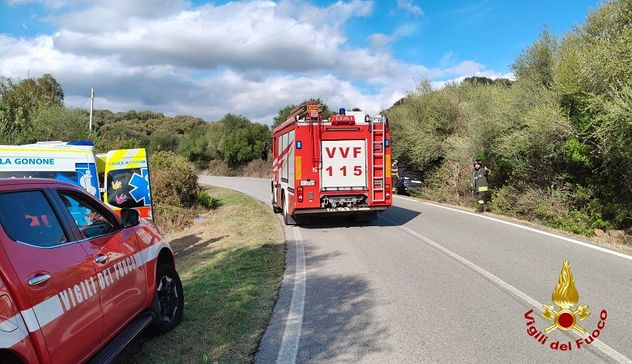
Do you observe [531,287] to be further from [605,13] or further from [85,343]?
[605,13]

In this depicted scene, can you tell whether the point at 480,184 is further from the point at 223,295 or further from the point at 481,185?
the point at 223,295

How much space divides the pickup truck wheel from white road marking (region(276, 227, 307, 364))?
3.99ft

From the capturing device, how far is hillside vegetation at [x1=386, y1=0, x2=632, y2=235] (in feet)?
35.3

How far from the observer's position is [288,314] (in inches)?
230

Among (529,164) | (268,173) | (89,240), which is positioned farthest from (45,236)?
(268,173)

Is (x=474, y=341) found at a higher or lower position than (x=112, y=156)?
lower

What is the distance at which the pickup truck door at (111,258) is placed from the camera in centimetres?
389

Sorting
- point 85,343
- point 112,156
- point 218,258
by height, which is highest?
point 112,156

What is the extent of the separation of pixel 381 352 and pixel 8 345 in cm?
311

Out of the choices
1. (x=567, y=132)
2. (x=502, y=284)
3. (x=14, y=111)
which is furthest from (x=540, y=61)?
(x=14, y=111)

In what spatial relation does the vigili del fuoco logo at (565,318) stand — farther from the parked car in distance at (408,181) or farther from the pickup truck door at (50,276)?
the parked car in distance at (408,181)

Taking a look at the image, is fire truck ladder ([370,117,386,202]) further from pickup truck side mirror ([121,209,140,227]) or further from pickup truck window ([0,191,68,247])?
pickup truck window ([0,191,68,247])

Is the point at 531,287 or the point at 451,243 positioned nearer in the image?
the point at 531,287

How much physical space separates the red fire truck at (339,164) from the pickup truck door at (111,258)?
7948 millimetres
